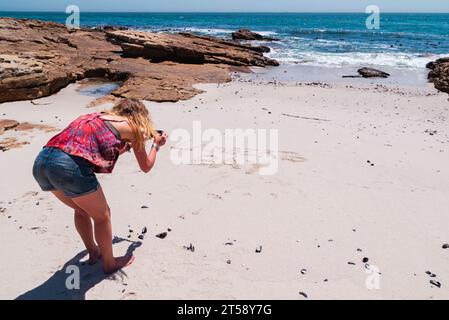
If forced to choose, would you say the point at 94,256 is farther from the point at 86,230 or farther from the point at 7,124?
the point at 7,124

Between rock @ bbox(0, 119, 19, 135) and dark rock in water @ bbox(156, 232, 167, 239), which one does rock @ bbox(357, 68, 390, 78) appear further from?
dark rock in water @ bbox(156, 232, 167, 239)

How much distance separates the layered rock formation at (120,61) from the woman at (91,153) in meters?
8.51

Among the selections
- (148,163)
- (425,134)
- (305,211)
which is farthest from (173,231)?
(425,134)

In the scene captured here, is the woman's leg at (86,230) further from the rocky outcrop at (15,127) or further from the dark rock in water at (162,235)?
the rocky outcrop at (15,127)

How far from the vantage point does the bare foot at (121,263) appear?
12.0 ft

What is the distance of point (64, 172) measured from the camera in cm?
296

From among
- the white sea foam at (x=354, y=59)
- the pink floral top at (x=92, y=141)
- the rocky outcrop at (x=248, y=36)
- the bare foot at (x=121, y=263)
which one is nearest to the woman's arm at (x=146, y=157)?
the pink floral top at (x=92, y=141)

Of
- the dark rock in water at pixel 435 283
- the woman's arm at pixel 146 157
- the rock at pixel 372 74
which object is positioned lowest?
the dark rock in water at pixel 435 283

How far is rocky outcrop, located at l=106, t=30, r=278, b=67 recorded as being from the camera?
19.7 metres

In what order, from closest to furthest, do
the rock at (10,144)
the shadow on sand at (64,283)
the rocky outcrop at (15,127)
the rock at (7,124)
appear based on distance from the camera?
1. the shadow on sand at (64,283)
2. the rock at (10,144)
3. the rocky outcrop at (15,127)
4. the rock at (7,124)

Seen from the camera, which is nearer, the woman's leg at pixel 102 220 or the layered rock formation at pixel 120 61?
the woman's leg at pixel 102 220

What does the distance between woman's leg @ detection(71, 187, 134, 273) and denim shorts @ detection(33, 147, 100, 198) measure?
91 millimetres

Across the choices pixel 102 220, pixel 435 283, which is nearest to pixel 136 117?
pixel 102 220

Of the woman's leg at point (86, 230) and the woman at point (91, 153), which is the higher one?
the woman at point (91, 153)
